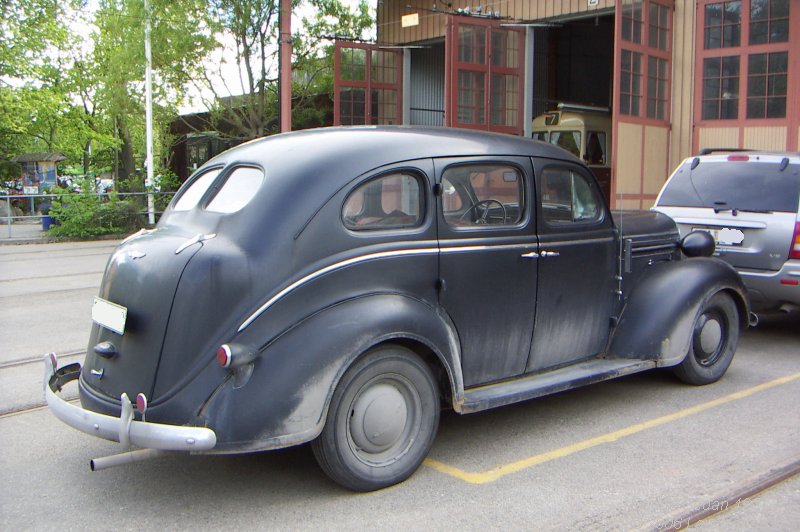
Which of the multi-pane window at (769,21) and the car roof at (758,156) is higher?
the multi-pane window at (769,21)

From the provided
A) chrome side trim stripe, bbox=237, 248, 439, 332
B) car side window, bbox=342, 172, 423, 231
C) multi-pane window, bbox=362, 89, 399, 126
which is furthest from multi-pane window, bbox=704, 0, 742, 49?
chrome side trim stripe, bbox=237, 248, 439, 332

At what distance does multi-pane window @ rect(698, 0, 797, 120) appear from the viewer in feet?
49.1

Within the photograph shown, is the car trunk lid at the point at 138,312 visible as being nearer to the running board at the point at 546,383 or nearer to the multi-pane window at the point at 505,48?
the running board at the point at 546,383

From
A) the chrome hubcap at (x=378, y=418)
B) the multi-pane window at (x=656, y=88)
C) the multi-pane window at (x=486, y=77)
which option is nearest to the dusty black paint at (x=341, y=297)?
the chrome hubcap at (x=378, y=418)

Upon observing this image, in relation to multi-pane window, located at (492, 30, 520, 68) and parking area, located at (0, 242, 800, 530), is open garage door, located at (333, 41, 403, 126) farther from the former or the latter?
parking area, located at (0, 242, 800, 530)

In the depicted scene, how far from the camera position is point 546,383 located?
4988 millimetres

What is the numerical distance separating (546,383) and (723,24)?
13.0 m

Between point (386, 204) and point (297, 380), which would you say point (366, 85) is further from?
point (297, 380)

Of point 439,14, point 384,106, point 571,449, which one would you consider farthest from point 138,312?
point 439,14

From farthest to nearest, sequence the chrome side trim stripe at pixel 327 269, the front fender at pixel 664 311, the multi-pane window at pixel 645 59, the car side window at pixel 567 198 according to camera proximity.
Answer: the multi-pane window at pixel 645 59, the front fender at pixel 664 311, the car side window at pixel 567 198, the chrome side trim stripe at pixel 327 269

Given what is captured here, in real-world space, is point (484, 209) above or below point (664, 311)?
above

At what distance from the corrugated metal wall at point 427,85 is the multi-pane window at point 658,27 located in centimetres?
685

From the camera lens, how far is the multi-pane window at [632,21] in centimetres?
1507

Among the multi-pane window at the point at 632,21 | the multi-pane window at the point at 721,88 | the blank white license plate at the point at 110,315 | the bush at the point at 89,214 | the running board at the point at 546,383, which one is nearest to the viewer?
the blank white license plate at the point at 110,315
